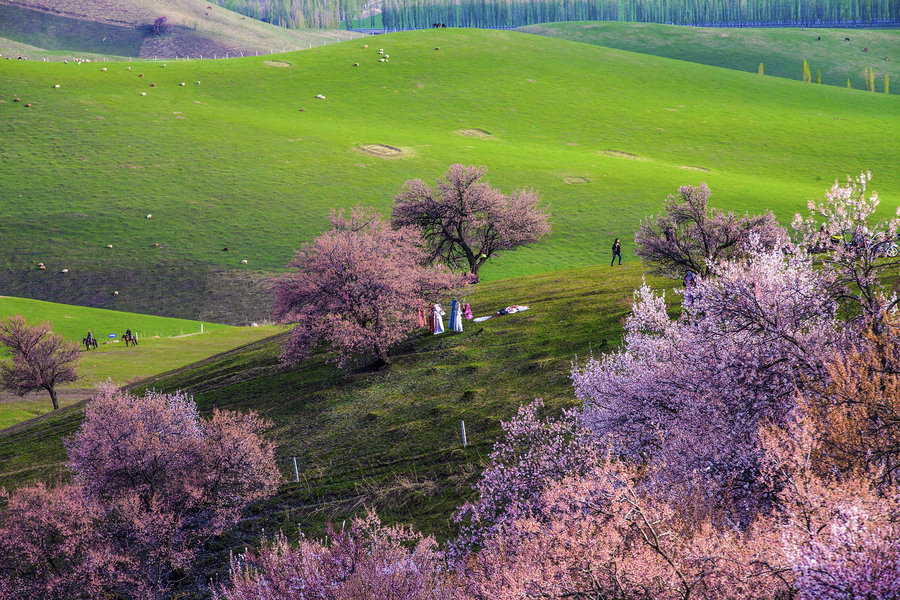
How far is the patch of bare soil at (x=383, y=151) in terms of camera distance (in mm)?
136750

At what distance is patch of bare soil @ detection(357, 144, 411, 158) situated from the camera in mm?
136750

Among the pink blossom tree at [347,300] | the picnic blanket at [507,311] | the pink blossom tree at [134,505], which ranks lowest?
the pink blossom tree at [134,505]

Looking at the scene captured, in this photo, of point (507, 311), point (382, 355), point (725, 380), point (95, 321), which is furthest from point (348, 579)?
point (95, 321)

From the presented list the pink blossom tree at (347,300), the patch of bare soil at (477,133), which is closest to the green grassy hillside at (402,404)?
the pink blossom tree at (347,300)

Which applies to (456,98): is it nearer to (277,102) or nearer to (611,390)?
(277,102)

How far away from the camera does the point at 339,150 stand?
140250 mm

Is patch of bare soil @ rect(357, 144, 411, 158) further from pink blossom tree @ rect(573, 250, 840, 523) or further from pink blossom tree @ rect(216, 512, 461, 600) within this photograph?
pink blossom tree @ rect(216, 512, 461, 600)

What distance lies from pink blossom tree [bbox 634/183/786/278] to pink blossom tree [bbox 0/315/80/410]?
2217 inches

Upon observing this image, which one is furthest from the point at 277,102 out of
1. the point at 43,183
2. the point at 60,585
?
the point at 60,585

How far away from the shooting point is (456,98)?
168m

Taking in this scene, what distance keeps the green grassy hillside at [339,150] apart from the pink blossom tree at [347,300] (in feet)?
162

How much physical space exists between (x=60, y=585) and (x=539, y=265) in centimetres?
7453

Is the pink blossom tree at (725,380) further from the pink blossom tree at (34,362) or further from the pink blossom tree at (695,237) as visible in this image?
the pink blossom tree at (34,362)

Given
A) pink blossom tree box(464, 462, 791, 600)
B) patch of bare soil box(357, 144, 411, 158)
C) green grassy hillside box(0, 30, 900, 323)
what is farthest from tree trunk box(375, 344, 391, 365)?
patch of bare soil box(357, 144, 411, 158)
